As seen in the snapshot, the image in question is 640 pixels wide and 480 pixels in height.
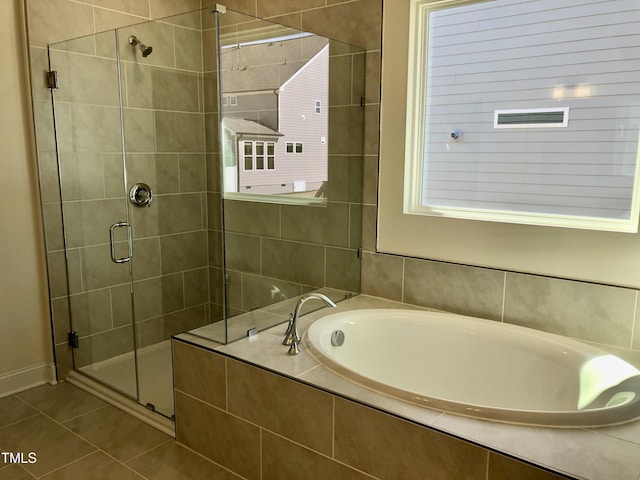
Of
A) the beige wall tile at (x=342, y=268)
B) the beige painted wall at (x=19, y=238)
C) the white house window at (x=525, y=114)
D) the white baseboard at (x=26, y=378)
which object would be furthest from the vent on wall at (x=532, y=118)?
the white baseboard at (x=26, y=378)

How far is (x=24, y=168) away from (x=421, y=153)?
2.07 metres

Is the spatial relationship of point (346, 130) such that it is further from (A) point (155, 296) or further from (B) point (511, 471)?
(B) point (511, 471)

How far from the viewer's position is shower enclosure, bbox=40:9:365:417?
2285 millimetres

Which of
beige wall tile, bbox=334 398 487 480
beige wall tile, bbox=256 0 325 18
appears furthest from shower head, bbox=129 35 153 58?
beige wall tile, bbox=334 398 487 480

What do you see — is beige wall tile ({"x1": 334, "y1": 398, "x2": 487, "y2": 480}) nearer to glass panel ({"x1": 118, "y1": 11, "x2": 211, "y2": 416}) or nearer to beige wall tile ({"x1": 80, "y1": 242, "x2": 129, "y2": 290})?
glass panel ({"x1": 118, "y1": 11, "x2": 211, "y2": 416})

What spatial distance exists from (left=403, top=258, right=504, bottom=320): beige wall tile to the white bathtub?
0.11 metres

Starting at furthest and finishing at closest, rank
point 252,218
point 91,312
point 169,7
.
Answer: point 169,7 < point 91,312 < point 252,218

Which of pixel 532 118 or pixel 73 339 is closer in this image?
pixel 532 118

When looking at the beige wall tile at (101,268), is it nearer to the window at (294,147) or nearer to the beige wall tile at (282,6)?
the window at (294,147)

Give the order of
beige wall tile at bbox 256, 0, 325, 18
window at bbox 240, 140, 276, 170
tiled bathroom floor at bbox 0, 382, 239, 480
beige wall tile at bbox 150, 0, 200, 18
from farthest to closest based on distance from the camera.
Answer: beige wall tile at bbox 150, 0, 200, 18 < beige wall tile at bbox 256, 0, 325, 18 < window at bbox 240, 140, 276, 170 < tiled bathroom floor at bbox 0, 382, 239, 480

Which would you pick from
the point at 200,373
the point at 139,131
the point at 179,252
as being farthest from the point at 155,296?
the point at 139,131

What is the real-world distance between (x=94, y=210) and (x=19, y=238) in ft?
1.34

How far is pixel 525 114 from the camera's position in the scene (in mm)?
2217

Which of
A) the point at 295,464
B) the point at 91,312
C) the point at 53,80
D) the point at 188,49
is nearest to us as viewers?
the point at 295,464
